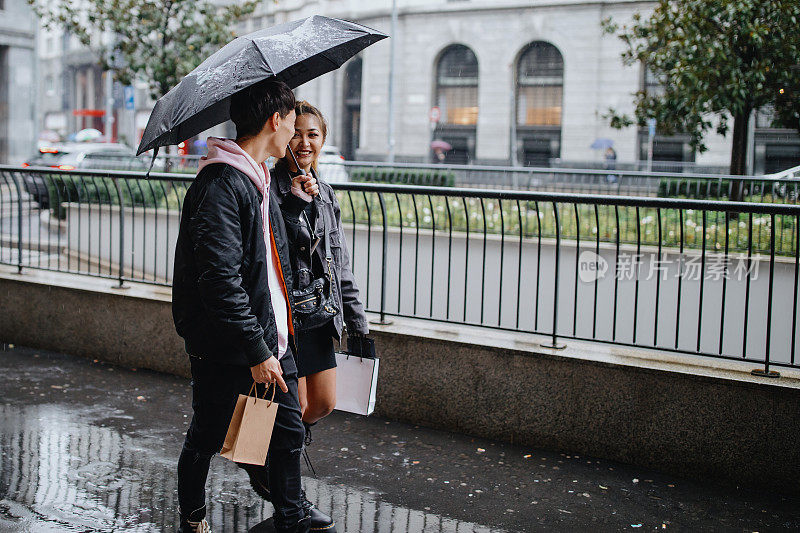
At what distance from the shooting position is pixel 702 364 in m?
5.11

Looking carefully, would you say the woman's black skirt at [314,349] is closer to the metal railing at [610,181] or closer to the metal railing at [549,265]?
the metal railing at [549,265]

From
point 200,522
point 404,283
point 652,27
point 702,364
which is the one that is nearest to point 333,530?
point 200,522

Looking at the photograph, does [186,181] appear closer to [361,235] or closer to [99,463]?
[99,463]

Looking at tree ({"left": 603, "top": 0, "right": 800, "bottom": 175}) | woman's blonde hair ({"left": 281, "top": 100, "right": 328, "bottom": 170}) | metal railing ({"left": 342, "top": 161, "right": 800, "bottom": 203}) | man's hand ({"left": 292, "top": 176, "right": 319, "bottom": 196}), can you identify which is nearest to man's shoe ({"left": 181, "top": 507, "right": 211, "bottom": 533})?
man's hand ({"left": 292, "top": 176, "right": 319, "bottom": 196})

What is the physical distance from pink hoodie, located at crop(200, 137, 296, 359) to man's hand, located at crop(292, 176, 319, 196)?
0.27m

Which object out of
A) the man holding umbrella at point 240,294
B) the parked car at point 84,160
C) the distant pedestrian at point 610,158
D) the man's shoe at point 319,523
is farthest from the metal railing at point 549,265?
the distant pedestrian at point 610,158

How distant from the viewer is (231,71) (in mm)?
3225

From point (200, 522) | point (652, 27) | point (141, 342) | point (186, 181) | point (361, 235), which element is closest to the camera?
point (200, 522)

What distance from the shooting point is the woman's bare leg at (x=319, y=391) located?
3902 mm

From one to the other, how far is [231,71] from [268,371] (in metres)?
1.18

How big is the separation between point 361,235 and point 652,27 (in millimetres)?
7685

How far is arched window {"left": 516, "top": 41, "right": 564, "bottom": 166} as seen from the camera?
38.1 meters

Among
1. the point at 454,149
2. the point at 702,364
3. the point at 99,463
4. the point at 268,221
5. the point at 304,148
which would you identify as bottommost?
the point at 99,463

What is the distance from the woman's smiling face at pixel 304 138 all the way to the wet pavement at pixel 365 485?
183 centimetres
